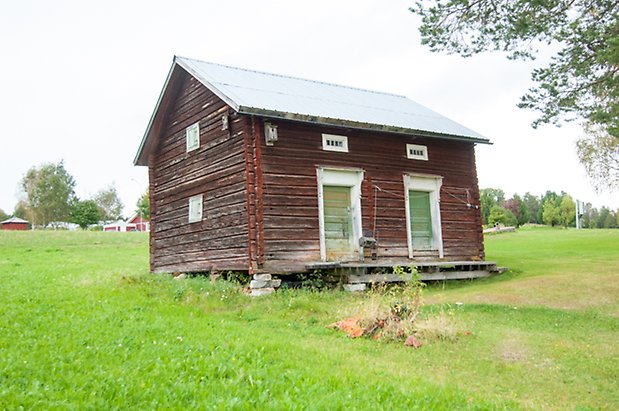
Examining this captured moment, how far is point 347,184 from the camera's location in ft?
55.3

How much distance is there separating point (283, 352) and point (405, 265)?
9.40 meters

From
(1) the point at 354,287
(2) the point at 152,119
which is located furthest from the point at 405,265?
(2) the point at 152,119

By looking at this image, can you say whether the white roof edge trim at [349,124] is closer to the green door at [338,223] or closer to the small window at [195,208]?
the green door at [338,223]

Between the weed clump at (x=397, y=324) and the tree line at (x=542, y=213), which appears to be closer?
the weed clump at (x=397, y=324)

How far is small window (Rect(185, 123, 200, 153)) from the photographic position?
57.9 feet

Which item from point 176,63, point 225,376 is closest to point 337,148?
point 176,63

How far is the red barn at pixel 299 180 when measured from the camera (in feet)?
49.7

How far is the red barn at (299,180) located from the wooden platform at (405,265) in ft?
0.22

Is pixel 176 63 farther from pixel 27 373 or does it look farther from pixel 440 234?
pixel 27 373

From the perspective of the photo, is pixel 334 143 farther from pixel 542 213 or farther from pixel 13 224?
pixel 13 224

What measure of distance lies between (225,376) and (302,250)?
9220mm

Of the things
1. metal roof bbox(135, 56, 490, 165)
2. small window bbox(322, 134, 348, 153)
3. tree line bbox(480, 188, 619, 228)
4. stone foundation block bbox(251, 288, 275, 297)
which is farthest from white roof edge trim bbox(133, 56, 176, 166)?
tree line bbox(480, 188, 619, 228)

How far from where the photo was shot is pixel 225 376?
633cm

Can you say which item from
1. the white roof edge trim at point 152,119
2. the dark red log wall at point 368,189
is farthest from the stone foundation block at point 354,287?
the white roof edge trim at point 152,119
